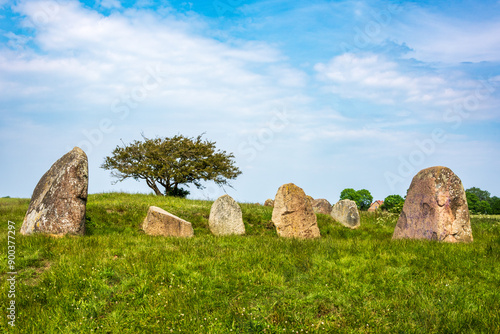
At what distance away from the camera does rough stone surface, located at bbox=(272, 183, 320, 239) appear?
20.7 m

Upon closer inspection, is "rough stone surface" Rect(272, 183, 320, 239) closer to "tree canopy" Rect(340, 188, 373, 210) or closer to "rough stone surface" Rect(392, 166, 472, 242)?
"rough stone surface" Rect(392, 166, 472, 242)

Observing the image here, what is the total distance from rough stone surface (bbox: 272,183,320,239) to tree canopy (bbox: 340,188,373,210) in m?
51.9

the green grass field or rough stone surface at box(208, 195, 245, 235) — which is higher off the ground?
rough stone surface at box(208, 195, 245, 235)

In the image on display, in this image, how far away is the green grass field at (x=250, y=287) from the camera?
28.8ft

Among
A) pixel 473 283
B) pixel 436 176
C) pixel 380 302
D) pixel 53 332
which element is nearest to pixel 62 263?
pixel 53 332

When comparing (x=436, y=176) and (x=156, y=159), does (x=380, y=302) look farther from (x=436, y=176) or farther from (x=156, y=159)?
(x=156, y=159)

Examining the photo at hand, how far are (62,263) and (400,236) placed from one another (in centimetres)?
1448

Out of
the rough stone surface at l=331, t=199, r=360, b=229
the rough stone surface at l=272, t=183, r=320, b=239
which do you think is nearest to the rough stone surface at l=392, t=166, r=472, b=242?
the rough stone surface at l=272, t=183, r=320, b=239

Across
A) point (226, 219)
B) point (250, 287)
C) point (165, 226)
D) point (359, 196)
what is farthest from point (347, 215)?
point (359, 196)

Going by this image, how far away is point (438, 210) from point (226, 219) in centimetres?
1052

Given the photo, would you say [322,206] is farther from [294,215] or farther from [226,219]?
[226,219]

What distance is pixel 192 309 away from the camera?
909 cm

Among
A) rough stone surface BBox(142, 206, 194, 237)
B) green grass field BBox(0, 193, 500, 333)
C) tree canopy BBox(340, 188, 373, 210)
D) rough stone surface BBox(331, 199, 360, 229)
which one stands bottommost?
green grass field BBox(0, 193, 500, 333)

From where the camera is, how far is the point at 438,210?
17141 mm
